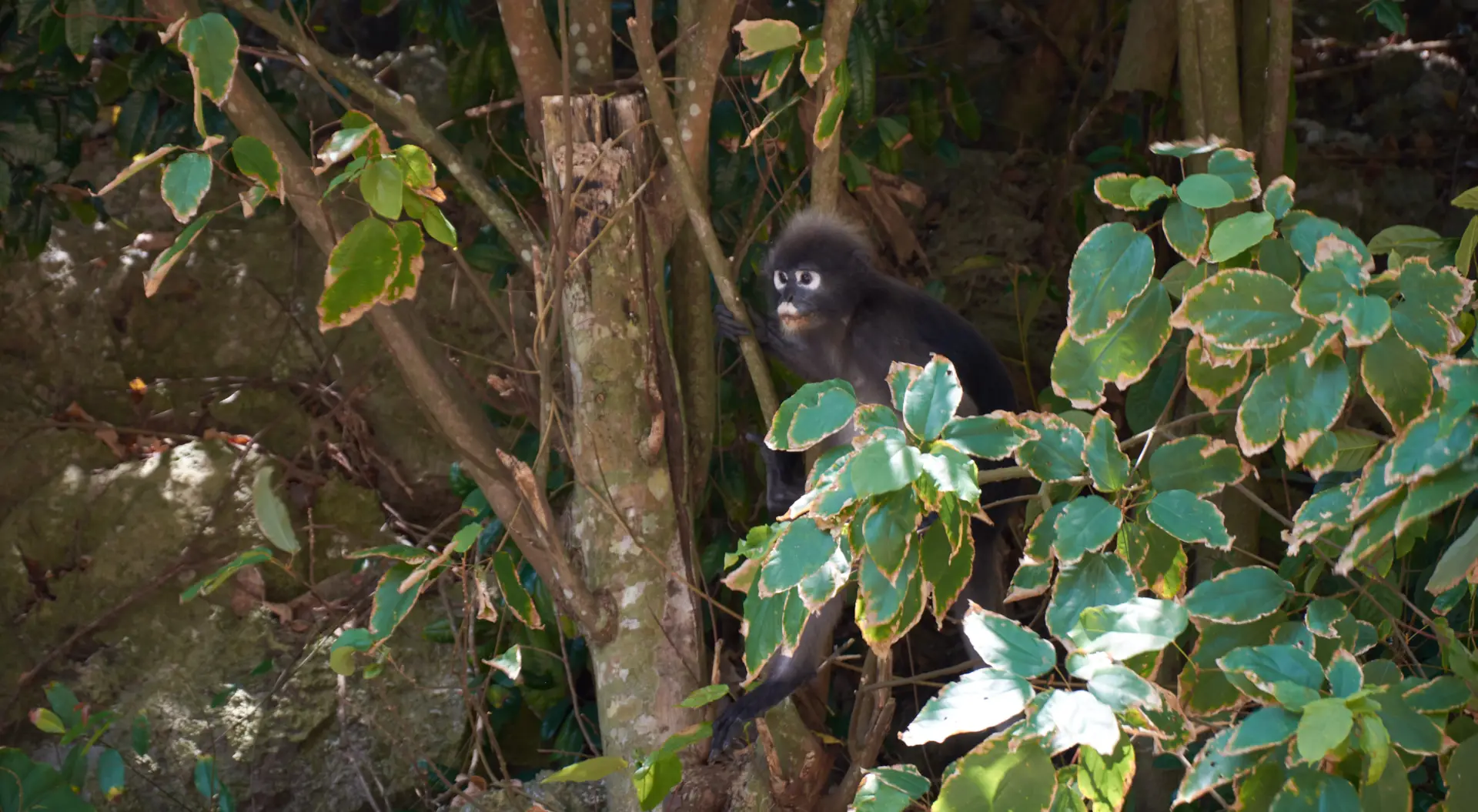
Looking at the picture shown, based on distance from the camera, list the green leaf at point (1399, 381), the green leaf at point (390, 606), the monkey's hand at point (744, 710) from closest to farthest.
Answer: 1. the green leaf at point (1399, 381)
2. the green leaf at point (390, 606)
3. the monkey's hand at point (744, 710)

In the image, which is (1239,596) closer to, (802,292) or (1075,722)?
(1075,722)

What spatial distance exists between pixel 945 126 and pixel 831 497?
3.12m

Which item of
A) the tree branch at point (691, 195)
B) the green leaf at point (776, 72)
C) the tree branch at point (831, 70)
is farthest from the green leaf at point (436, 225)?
the tree branch at point (831, 70)

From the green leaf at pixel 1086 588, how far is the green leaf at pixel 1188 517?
65mm

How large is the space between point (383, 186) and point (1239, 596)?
43.1 inches

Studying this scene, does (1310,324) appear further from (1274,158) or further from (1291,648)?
(1274,158)

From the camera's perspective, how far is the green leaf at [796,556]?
3.93ft

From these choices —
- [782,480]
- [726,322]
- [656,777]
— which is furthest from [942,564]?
[782,480]

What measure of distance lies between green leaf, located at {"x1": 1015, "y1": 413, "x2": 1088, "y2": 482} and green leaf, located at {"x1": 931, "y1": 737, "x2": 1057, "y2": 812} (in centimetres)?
30

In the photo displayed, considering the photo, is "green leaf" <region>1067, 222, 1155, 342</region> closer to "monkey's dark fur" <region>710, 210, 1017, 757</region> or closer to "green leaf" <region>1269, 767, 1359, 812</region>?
"green leaf" <region>1269, 767, 1359, 812</region>

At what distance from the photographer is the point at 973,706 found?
104 cm

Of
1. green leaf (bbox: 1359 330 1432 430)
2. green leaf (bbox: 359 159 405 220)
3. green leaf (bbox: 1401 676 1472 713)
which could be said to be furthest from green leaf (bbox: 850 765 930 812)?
green leaf (bbox: 359 159 405 220)

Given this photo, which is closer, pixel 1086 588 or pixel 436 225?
pixel 1086 588

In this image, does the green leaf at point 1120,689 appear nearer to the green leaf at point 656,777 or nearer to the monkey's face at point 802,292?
the green leaf at point 656,777
